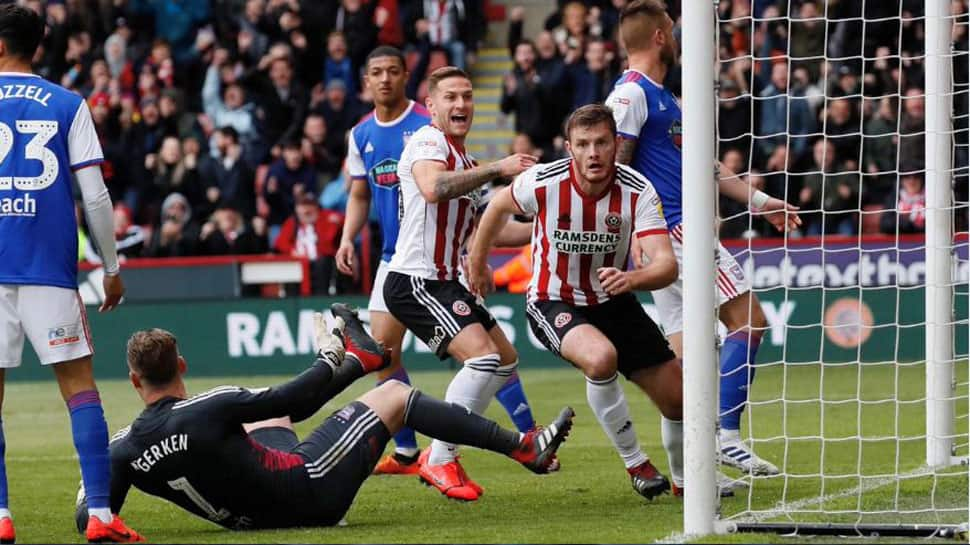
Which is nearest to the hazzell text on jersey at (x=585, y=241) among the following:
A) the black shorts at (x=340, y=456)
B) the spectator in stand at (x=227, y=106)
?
the black shorts at (x=340, y=456)

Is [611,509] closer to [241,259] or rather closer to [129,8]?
[241,259]

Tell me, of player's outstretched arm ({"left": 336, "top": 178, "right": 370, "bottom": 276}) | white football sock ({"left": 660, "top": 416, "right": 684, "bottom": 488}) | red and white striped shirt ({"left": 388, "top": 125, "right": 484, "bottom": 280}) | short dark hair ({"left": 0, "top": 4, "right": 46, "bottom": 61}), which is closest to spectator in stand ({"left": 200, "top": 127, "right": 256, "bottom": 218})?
player's outstretched arm ({"left": 336, "top": 178, "right": 370, "bottom": 276})

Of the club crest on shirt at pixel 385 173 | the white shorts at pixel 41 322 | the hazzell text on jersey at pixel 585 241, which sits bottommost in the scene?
the white shorts at pixel 41 322

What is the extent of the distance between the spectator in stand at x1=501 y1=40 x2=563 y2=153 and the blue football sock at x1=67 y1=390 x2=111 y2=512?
501 inches

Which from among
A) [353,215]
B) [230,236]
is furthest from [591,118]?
[230,236]

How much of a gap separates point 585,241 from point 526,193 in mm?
351

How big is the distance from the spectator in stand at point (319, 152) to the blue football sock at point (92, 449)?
42.4ft

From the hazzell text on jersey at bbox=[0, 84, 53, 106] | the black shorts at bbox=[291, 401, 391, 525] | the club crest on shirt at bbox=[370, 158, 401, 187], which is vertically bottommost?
the black shorts at bbox=[291, 401, 391, 525]

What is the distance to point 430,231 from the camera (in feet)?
27.1

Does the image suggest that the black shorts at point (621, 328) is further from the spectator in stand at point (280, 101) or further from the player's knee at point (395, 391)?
the spectator in stand at point (280, 101)

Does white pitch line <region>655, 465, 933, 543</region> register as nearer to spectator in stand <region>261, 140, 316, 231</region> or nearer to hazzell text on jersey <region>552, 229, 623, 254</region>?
hazzell text on jersey <region>552, 229, 623, 254</region>

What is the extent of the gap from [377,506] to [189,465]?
1.54 m

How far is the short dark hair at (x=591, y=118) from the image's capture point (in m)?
7.06

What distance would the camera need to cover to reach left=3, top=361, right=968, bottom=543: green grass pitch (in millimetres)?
6500
